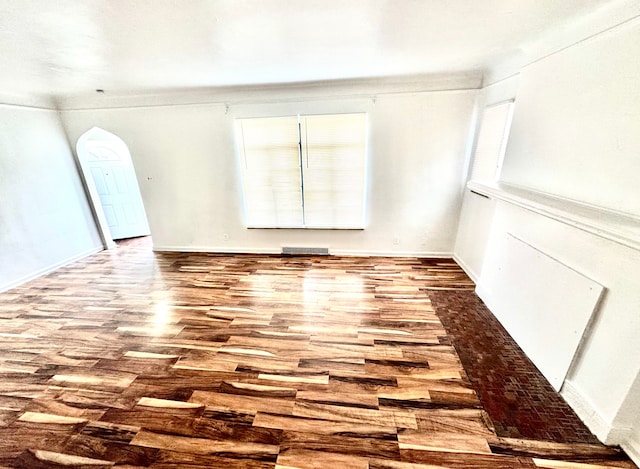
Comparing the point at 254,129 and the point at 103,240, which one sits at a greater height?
the point at 254,129

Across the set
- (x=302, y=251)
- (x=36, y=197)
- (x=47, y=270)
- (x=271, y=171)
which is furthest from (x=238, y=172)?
(x=47, y=270)

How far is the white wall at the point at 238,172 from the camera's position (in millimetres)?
3402

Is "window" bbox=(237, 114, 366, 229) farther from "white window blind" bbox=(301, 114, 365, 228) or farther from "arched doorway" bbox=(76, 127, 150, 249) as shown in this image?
"arched doorway" bbox=(76, 127, 150, 249)

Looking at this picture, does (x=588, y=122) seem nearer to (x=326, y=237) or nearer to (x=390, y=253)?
(x=390, y=253)

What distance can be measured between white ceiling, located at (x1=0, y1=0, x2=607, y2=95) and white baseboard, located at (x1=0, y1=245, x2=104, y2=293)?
8.31ft

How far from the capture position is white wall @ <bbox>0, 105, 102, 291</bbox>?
11.1 feet

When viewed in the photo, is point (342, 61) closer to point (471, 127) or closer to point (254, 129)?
point (254, 129)

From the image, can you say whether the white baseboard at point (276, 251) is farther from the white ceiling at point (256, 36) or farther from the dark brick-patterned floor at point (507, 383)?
the white ceiling at point (256, 36)

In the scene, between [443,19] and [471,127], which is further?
[471,127]

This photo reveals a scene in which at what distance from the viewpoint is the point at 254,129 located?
3686 millimetres

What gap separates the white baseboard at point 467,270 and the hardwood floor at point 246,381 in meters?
0.11

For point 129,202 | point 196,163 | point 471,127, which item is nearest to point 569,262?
point 471,127

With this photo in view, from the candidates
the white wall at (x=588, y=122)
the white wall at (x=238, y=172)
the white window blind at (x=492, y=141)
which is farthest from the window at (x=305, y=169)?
the white wall at (x=588, y=122)

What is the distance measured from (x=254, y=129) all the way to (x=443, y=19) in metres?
2.70
